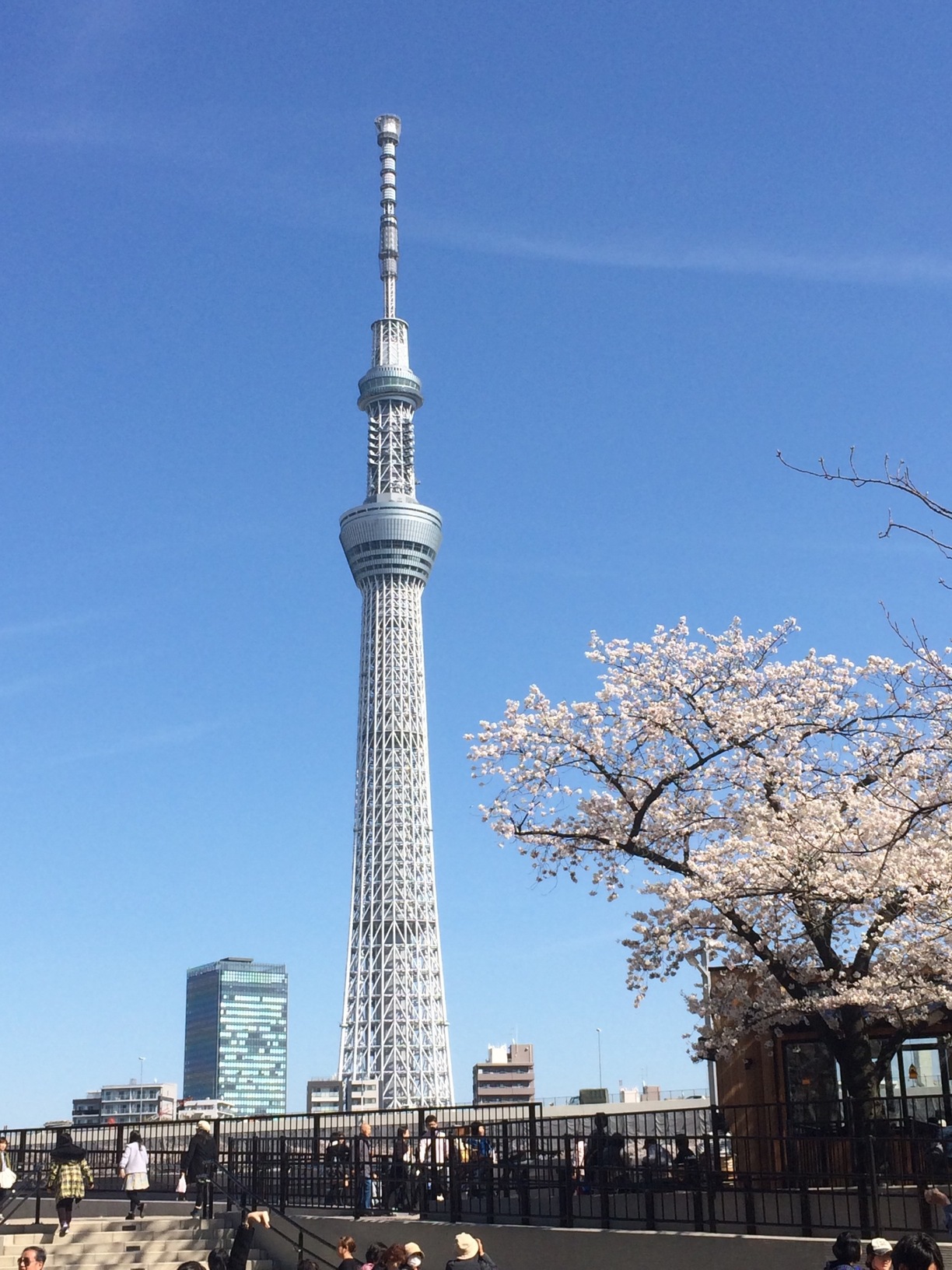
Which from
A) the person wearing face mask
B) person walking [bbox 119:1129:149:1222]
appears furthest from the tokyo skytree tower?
the person wearing face mask

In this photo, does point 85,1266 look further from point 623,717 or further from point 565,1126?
point 623,717

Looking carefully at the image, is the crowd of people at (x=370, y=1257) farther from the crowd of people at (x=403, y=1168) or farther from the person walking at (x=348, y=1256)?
the crowd of people at (x=403, y=1168)

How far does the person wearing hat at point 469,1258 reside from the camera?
42.6 feet

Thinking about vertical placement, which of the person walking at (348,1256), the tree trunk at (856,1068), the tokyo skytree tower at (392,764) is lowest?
the person walking at (348,1256)

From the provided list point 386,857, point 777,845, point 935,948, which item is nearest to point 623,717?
point 777,845

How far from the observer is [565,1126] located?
22.6 meters

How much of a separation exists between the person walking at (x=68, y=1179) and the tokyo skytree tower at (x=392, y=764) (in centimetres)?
11796

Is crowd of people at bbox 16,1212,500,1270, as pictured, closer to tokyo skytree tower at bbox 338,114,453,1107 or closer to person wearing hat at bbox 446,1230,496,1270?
person wearing hat at bbox 446,1230,496,1270

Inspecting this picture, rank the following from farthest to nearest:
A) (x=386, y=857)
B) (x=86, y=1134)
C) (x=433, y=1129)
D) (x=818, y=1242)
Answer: (x=386, y=857) < (x=86, y=1134) < (x=433, y=1129) < (x=818, y=1242)

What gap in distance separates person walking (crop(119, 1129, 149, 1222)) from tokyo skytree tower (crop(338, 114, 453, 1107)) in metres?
117

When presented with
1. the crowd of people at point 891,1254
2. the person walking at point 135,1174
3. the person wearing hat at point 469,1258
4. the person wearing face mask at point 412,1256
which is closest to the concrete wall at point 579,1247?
the crowd of people at point 891,1254

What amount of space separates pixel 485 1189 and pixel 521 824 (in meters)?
6.79

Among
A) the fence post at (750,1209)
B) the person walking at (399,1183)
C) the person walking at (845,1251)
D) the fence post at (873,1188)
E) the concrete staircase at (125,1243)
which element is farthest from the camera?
the person walking at (399,1183)

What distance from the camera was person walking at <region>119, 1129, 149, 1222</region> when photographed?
76.4 ft
